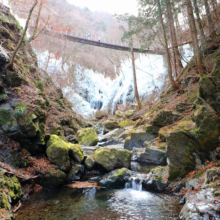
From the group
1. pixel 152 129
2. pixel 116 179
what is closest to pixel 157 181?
pixel 116 179

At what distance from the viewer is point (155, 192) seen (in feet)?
17.5

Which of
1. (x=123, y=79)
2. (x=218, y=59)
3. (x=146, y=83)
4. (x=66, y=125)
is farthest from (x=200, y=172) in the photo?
(x=123, y=79)

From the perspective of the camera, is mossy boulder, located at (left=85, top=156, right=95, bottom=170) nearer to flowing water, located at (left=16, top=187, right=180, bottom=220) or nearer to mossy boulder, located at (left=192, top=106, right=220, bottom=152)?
flowing water, located at (left=16, top=187, right=180, bottom=220)

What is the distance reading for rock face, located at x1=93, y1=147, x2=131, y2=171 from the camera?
7.19 meters

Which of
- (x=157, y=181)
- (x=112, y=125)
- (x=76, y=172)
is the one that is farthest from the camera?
(x=112, y=125)

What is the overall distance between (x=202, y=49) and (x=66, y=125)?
9955mm

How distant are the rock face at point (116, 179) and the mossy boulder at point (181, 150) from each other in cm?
177

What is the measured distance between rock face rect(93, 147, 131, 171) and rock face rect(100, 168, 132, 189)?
1.96 ft

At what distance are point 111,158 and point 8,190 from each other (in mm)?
4084

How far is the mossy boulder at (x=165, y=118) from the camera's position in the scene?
Answer: 844cm

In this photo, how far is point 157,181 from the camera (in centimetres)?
560

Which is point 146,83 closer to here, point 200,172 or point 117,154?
point 117,154

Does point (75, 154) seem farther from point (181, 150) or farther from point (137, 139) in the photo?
point (137, 139)

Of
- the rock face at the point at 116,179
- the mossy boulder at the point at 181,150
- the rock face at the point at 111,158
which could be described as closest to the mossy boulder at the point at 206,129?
the mossy boulder at the point at 181,150
